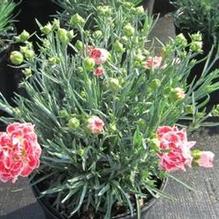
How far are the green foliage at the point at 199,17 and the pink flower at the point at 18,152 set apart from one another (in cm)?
103

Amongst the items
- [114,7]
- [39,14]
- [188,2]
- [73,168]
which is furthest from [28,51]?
[39,14]

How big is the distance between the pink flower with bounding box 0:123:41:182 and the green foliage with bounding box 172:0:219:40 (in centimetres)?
103

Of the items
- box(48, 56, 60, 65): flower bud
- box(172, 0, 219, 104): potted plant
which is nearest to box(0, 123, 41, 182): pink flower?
box(48, 56, 60, 65): flower bud

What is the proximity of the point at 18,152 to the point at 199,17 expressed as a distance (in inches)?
43.7

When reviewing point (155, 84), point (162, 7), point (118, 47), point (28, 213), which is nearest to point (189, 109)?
point (155, 84)

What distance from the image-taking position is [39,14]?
214 centimetres

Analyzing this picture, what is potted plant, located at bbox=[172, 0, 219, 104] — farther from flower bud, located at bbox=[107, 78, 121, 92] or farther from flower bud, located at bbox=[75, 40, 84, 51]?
flower bud, located at bbox=[107, 78, 121, 92]

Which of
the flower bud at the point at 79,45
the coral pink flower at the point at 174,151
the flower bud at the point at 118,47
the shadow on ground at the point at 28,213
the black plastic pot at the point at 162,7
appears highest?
the flower bud at the point at 79,45

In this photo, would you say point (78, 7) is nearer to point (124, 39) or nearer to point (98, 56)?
point (124, 39)

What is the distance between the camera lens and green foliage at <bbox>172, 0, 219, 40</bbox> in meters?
1.78

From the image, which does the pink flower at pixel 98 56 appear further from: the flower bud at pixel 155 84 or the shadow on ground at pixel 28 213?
the shadow on ground at pixel 28 213

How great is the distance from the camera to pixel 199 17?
1.83 metres

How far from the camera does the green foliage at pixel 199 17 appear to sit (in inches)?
70.2


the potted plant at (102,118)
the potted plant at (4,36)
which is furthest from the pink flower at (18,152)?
the potted plant at (4,36)
